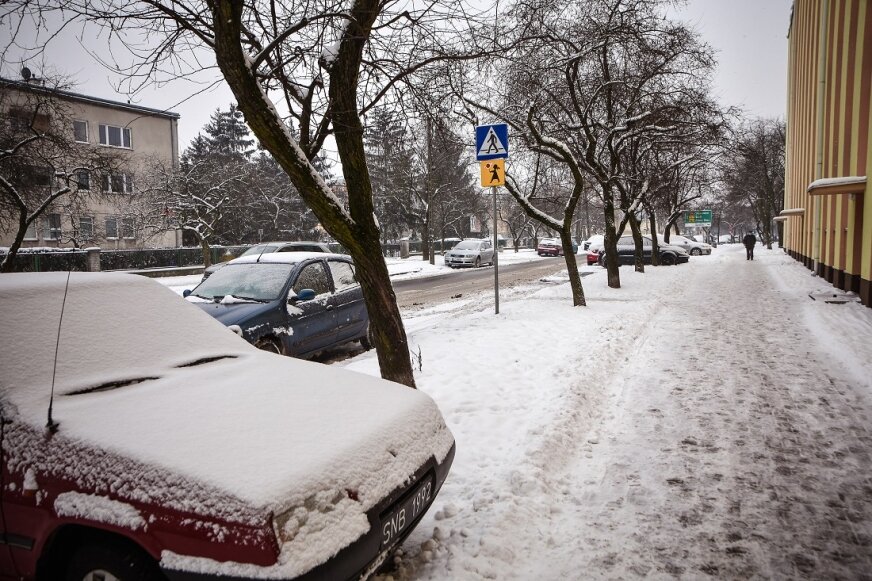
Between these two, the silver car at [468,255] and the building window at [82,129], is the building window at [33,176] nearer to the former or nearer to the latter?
the building window at [82,129]

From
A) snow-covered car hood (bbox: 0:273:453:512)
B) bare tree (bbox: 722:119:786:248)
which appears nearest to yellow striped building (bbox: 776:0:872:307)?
snow-covered car hood (bbox: 0:273:453:512)

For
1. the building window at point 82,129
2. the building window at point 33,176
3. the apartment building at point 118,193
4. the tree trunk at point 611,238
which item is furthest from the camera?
the building window at point 82,129

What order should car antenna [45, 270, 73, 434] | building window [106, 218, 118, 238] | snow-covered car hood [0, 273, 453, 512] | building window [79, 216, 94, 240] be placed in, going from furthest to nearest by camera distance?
building window [106, 218, 118, 238] < building window [79, 216, 94, 240] < car antenna [45, 270, 73, 434] < snow-covered car hood [0, 273, 453, 512]

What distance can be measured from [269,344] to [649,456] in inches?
178

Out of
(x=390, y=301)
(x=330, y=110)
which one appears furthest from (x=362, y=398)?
(x=330, y=110)

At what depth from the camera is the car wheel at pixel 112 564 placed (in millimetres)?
1913

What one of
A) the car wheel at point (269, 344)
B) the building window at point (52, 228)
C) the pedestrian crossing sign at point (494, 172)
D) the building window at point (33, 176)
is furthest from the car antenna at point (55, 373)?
the building window at point (52, 228)

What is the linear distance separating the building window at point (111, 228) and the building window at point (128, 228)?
21.1 inches

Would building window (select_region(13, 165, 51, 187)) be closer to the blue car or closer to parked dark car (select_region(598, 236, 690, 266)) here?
the blue car

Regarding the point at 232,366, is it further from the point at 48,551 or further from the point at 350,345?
the point at 350,345

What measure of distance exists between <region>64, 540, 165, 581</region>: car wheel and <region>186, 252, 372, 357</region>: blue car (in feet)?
13.3

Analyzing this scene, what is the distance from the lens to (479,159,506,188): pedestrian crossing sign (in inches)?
366

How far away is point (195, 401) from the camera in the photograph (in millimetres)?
2463

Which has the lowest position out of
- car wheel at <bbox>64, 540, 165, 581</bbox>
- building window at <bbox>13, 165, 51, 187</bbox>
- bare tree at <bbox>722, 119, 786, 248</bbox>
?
car wheel at <bbox>64, 540, 165, 581</bbox>
